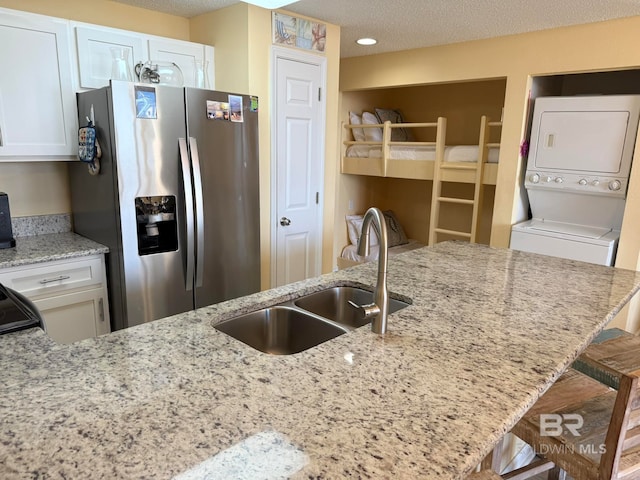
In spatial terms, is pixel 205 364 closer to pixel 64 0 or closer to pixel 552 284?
pixel 552 284

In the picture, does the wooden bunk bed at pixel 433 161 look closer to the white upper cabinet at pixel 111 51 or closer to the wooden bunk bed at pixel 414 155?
the wooden bunk bed at pixel 414 155

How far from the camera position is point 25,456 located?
77cm

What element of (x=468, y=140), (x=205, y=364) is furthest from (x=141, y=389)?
(x=468, y=140)

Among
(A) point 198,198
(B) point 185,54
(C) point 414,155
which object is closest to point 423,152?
(C) point 414,155

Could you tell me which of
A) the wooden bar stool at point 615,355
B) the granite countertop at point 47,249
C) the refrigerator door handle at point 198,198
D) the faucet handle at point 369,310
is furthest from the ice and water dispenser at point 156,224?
the wooden bar stool at point 615,355

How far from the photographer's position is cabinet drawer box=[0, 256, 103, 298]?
2184 mm

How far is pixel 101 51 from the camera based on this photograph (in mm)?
2520

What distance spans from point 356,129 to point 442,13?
2040mm

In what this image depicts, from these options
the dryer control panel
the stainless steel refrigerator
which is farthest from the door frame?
the dryer control panel

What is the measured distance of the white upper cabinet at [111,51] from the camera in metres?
2.46

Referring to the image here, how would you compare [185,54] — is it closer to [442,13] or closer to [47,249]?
[47,249]

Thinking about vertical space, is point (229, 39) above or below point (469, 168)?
above

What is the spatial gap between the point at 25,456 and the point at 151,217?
170cm
